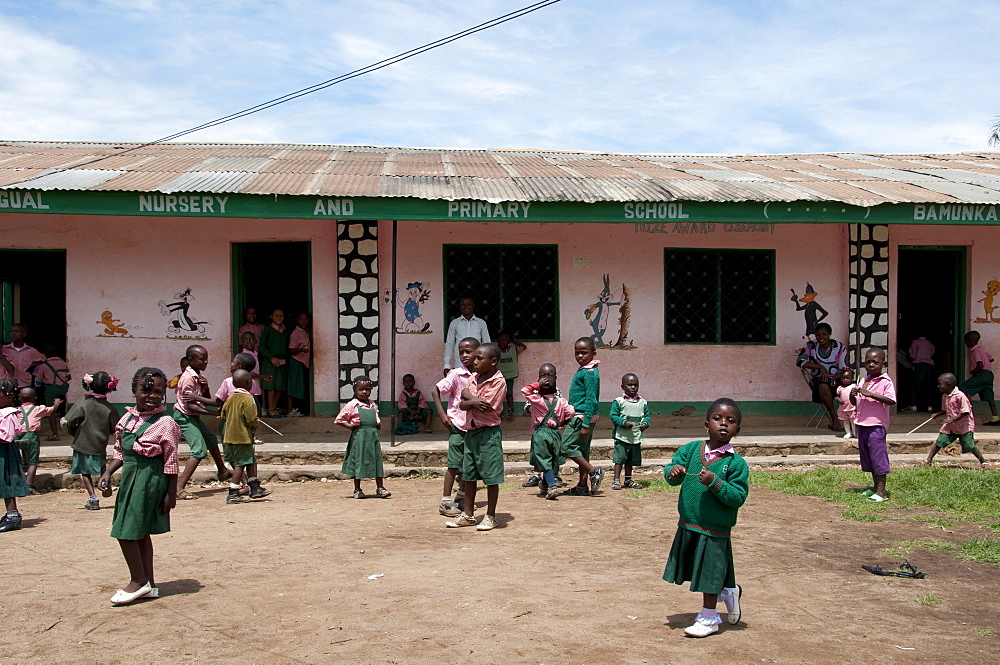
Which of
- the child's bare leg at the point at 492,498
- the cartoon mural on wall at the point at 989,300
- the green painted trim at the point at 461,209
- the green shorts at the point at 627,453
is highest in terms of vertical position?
the green painted trim at the point at 461,209

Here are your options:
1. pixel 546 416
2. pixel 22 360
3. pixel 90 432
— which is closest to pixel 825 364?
pixel 546 416

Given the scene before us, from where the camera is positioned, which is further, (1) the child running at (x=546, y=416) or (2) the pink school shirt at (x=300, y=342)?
(2) the pink school shirt at (x=300, y=342)

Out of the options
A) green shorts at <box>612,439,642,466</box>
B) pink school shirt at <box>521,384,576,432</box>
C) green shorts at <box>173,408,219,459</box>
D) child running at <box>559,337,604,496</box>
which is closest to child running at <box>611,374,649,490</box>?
green shorts at <box>612,439,642,466</box>

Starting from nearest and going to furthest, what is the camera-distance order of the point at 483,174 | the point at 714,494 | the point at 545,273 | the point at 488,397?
the point at 714,494 → the point at 488,397 → the point at 545,273 → the point at 483,174

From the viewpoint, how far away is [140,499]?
4672mm

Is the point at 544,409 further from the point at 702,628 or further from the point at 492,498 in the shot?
the point at 702,628

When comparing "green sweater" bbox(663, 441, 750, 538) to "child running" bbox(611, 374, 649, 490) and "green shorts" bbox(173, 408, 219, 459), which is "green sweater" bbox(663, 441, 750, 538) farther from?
"green shorts" bbox(173, 408, 219, 459)

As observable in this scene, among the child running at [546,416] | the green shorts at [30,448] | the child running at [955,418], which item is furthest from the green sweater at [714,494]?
the green shorts at [30,448]

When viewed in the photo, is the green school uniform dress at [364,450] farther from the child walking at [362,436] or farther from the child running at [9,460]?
the child running at [9,460]

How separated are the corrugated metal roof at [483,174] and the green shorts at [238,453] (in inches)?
106

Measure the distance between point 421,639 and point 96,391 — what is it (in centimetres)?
472

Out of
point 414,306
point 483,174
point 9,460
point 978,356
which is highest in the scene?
point 483,174

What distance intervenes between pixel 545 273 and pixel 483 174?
1.46 metres

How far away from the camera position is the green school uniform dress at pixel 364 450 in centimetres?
779
